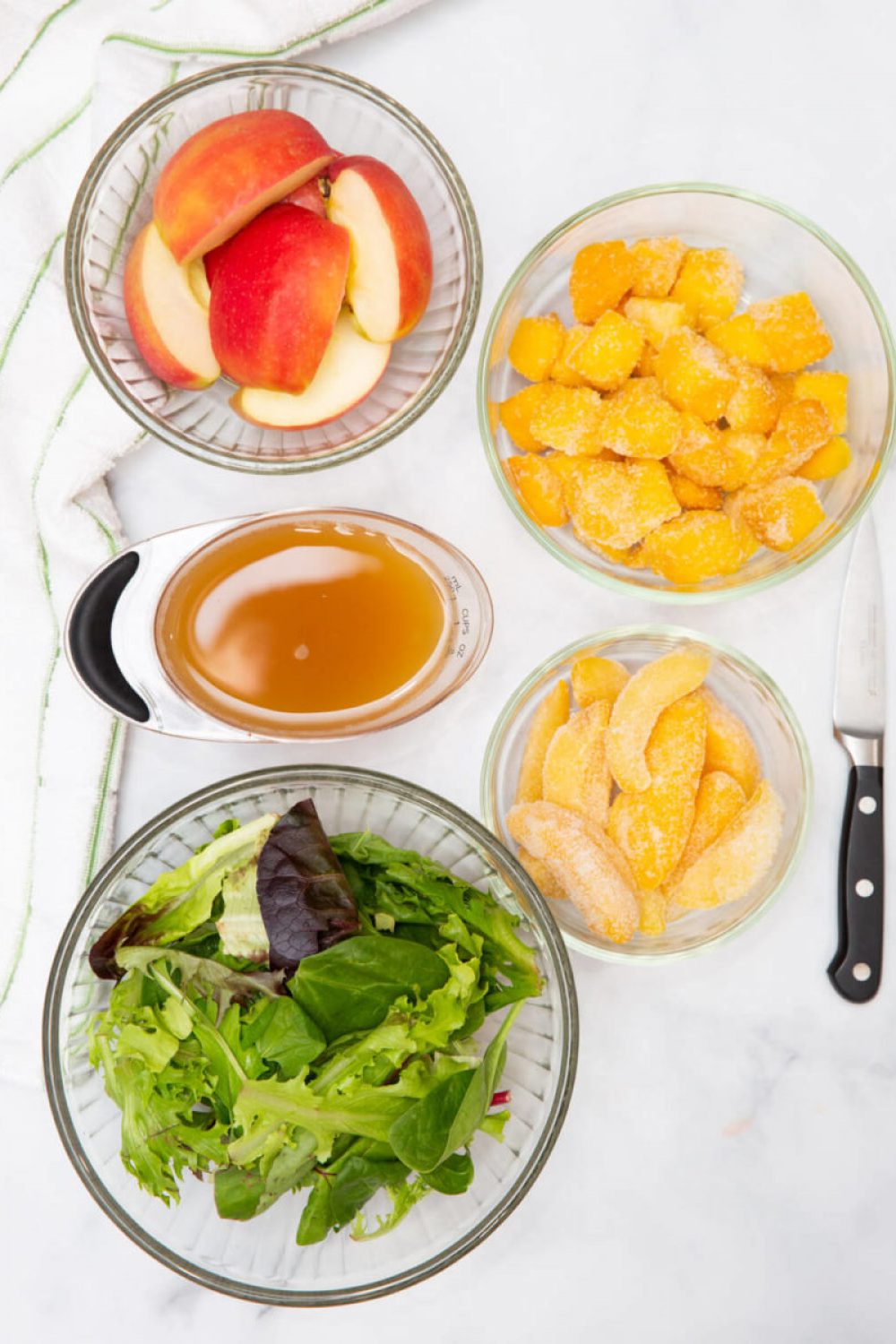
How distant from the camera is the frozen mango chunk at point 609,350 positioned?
96 cm

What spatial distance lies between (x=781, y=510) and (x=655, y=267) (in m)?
0.26

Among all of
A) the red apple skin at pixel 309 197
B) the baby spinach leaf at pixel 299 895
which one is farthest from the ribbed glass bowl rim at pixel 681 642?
the red apple skin at pixel 309 197

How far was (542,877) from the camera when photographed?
104 cm

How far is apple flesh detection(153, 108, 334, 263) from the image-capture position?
888 mm

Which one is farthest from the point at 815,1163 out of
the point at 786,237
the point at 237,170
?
the point at 237,170

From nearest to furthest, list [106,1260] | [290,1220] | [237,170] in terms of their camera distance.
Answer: [237,170] < [290,1220] < [106,1260]

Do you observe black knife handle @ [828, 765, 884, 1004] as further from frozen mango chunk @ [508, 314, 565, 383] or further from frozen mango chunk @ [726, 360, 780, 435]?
frozen mango chunk @ [508, 314, 565, 383]

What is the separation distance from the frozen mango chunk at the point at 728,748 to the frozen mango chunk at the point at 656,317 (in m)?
0.36

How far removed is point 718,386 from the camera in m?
0.95

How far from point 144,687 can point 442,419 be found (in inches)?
16.3

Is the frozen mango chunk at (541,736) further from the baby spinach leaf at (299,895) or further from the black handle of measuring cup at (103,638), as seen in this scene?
the black handle of measuring cup at (103,638)

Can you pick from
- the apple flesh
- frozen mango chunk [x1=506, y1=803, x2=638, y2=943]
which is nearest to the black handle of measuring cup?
the apple flesh

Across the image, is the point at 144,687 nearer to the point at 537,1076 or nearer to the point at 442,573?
the point at 442,573

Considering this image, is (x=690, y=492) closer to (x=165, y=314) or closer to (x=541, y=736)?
(x=541, y=736)
